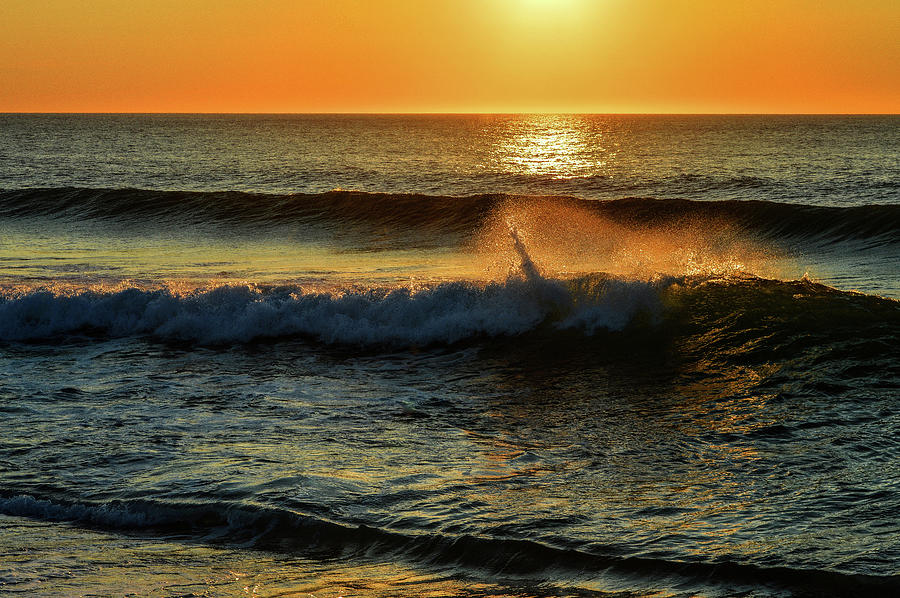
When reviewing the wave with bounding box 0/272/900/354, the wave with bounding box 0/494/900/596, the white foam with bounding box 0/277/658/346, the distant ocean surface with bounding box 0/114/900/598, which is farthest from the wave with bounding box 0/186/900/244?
the wave with bounding box 0/494/900/596

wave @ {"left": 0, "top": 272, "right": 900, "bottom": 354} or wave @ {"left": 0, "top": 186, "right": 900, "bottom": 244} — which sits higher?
wave @ {"left": 0, "top": 186, "right": 900, "bottom": 244}

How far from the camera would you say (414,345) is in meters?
12.3

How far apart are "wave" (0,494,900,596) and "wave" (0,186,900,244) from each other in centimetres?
1953

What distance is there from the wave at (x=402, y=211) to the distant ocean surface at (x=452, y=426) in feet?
8.94

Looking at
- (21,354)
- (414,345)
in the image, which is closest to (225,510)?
(414,345)

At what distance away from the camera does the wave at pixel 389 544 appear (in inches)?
206

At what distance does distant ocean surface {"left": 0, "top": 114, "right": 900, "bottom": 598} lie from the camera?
18.4 feet

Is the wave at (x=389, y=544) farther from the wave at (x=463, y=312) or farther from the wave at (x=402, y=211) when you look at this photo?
the wave at (x=402, y=211)

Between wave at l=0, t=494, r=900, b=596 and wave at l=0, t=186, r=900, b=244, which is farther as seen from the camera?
wave at l=0, t=186, r=900, b=244

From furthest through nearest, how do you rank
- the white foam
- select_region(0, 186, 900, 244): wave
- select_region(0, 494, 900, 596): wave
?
1. select_region(0, 186, 900, 244): wave
2. the white foam
3. select_region(0, 494, 900, 596): wave

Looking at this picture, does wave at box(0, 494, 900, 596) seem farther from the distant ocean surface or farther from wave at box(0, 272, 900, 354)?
wave at box(0, 272, 900, 354)

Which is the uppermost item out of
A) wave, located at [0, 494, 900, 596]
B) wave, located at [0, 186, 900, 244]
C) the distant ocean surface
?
wave, located at [0, 186, 900, 244]

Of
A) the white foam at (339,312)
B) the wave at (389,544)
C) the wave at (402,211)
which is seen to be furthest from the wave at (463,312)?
the wave at (402,211)

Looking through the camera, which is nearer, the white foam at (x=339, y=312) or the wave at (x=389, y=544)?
the wave at (x=389, y=544)
